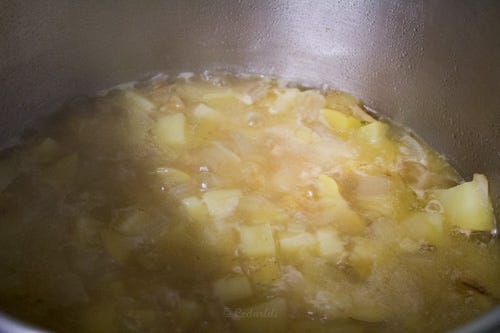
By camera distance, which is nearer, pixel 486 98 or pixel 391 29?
pixel 486 98

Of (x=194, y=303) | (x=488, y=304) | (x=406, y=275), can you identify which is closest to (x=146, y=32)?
(x=194, y=303)

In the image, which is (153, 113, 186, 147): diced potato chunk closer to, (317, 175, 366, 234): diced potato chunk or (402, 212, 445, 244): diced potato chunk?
(317, 175, 366, 234): diced potato chunk

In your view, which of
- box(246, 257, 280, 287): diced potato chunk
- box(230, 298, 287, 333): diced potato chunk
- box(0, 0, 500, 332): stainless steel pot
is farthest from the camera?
box(0, 0, 500, 332): stainless steel pot

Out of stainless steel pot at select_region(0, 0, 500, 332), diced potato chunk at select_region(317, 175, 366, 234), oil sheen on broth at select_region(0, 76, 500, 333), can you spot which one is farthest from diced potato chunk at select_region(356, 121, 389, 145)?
diced potato chunk at select_region(317, 175, 366, 234)

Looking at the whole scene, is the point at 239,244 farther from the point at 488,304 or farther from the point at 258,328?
the point at 488,304

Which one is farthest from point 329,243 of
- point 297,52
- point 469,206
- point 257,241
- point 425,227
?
point 297,52

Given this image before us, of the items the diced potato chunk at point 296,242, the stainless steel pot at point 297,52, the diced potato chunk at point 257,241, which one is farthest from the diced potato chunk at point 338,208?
the stainless steel pot at point 297,52

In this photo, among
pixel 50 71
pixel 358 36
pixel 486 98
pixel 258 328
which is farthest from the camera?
pixel 358 36
